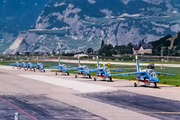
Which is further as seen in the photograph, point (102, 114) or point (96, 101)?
point (96, 101)

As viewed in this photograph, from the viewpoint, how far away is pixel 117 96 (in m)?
41.5

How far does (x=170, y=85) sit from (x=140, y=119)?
93.1 feet

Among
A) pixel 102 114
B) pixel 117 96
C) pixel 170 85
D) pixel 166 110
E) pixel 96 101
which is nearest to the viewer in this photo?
pixel 102 114

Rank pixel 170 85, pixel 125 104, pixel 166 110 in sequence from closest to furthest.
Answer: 1. pixel 166 110
2. pixel 125 104
3. pixel 170 85

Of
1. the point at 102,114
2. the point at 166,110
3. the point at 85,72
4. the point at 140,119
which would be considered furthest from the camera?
the point at 85,72

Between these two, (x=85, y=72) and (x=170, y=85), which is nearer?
(x=170, y=85)

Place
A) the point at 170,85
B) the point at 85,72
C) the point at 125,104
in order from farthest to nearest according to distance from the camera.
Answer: the point at 85,72
the point at 170,85
the point at 125,104

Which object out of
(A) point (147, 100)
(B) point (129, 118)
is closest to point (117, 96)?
(A) point (147, 100)

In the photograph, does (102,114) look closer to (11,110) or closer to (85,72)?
(11,110)

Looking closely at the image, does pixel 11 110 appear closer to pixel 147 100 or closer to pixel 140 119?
pixel 140 119

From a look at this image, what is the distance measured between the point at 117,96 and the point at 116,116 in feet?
43.5

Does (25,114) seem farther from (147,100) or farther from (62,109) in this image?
(147,100)

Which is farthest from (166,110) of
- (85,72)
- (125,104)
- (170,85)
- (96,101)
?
(85,72)

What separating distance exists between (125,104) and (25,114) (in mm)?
11652
